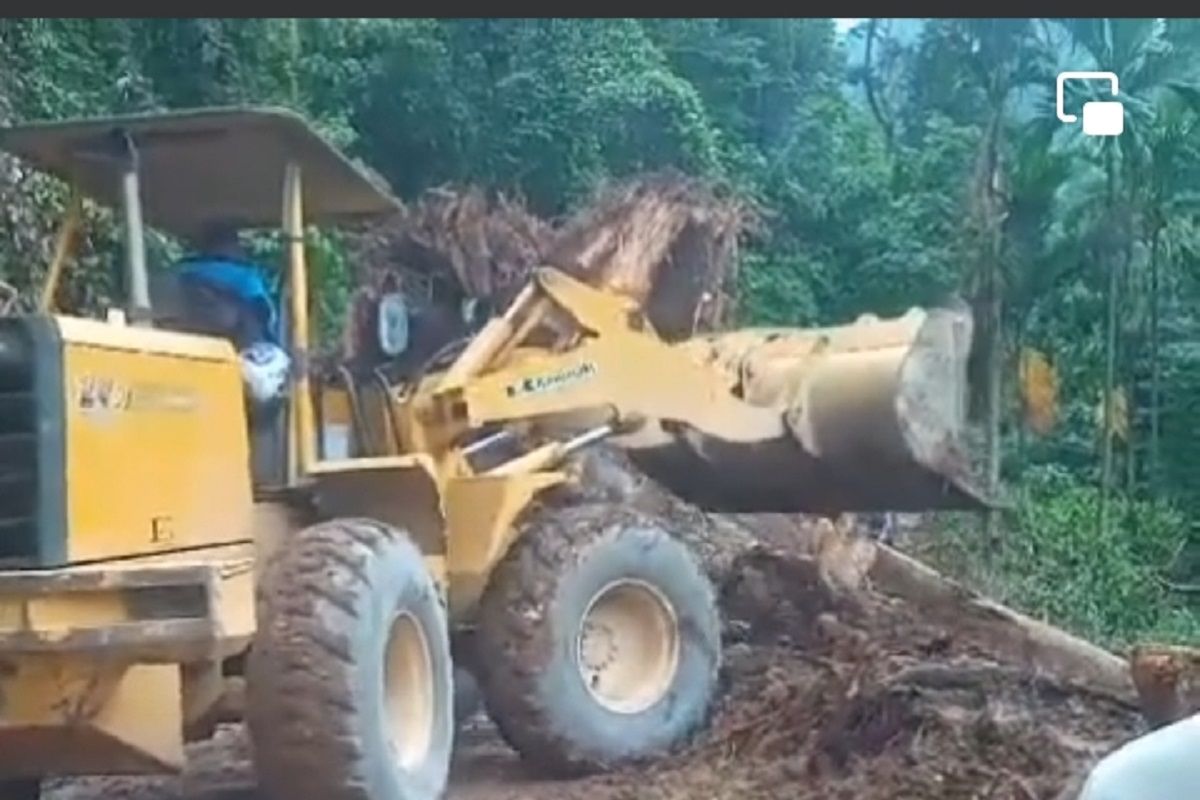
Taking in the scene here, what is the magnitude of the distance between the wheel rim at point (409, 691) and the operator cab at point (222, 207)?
0.56 ft

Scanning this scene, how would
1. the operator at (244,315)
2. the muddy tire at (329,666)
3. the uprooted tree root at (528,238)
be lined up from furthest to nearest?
the uprooted tree root at (528,238), the operator at (244,315), the muddy tire at (329,666)

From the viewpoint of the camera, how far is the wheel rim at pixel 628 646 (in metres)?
2.33

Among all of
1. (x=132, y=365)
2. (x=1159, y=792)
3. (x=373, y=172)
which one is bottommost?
(x=1159, y=792)

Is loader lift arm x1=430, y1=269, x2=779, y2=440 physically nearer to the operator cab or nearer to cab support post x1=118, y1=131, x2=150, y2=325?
the operator cab

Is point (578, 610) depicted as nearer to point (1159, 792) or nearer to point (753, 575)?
point (753, 575)

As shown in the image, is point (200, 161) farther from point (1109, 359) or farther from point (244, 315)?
point (1109, 359)

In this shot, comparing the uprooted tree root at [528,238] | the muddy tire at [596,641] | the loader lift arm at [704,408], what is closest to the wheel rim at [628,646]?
the muddy tire at [596,641]

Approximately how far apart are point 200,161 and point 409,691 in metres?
0.50

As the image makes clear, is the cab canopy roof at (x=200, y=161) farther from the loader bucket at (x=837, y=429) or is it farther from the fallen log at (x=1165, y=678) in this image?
the fallen log at (x=1165, y=678)

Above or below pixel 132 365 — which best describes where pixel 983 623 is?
below

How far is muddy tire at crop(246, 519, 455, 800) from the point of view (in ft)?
6.50

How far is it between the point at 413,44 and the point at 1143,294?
2.39 ft

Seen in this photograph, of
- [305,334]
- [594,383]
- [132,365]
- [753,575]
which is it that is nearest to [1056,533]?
[753,575]

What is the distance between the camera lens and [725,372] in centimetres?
241
